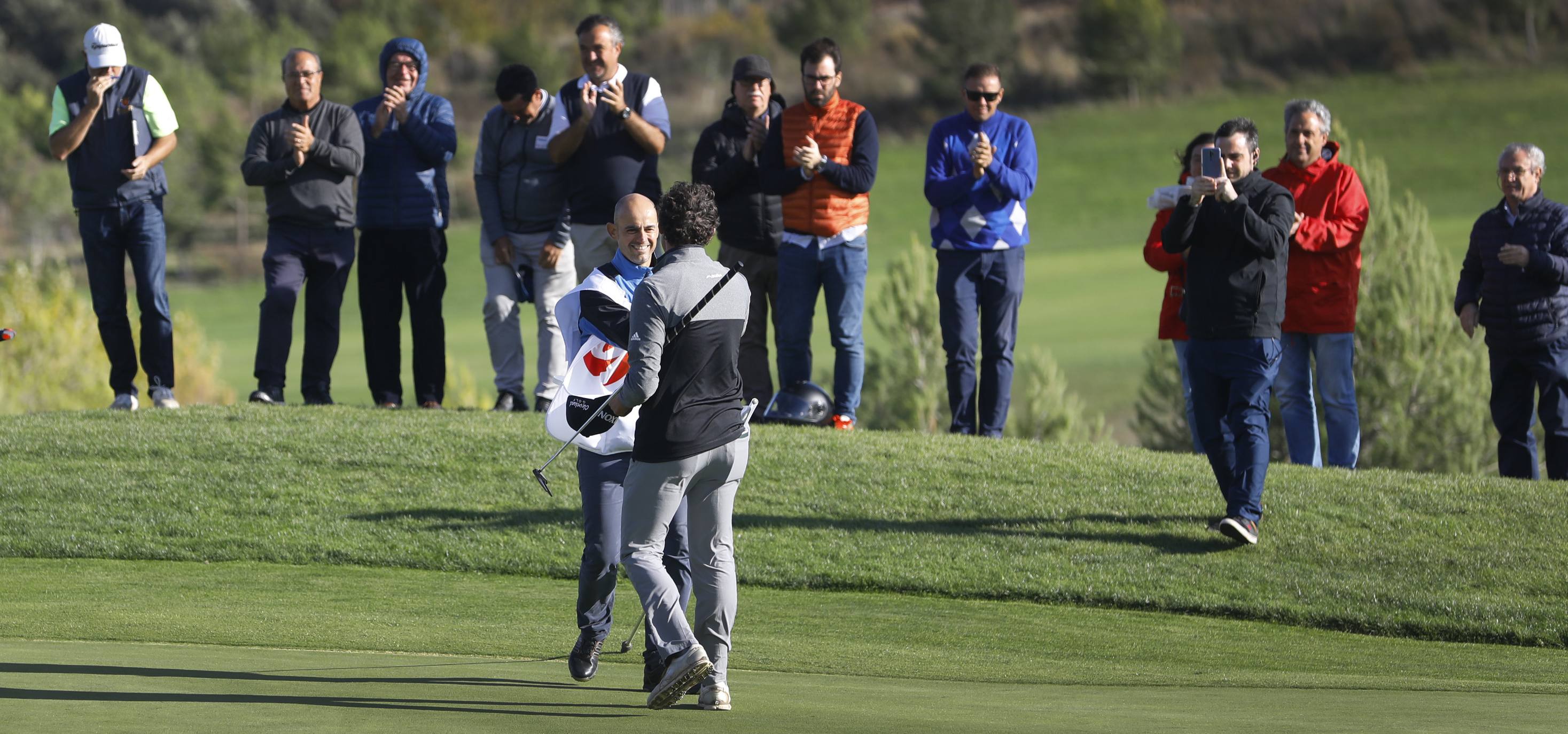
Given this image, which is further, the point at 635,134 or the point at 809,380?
the point at 809,380

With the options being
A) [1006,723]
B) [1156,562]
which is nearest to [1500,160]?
[1156,562]

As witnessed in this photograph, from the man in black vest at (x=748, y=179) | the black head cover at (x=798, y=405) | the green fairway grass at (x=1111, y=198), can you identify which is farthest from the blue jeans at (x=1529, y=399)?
the green fairway grass at (x=1111, y=198)

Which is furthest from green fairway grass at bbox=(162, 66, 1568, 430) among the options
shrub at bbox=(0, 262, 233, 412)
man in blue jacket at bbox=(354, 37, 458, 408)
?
man in blue jacket at bbox=(354, 37, 458, 408)

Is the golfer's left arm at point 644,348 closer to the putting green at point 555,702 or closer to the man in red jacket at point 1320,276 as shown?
the putting green at point 555,702

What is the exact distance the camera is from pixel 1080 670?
7711 millimetres

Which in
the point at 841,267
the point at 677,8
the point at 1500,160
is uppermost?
the point at 677,8

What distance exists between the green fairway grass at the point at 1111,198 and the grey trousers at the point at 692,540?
5510 cm

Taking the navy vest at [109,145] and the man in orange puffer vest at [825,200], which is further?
the navy vest at [109,145]

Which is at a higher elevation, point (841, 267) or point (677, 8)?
point (677, 8)

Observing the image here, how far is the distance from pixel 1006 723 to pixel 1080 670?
2.28 metres

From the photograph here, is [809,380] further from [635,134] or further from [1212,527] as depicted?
[1212,527]

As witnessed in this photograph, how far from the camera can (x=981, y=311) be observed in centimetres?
1203

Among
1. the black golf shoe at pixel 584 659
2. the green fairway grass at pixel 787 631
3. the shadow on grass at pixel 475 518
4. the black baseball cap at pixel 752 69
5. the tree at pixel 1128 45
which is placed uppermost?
the tree at pixel 1128 45

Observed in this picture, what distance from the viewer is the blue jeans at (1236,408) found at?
30.9 feet
